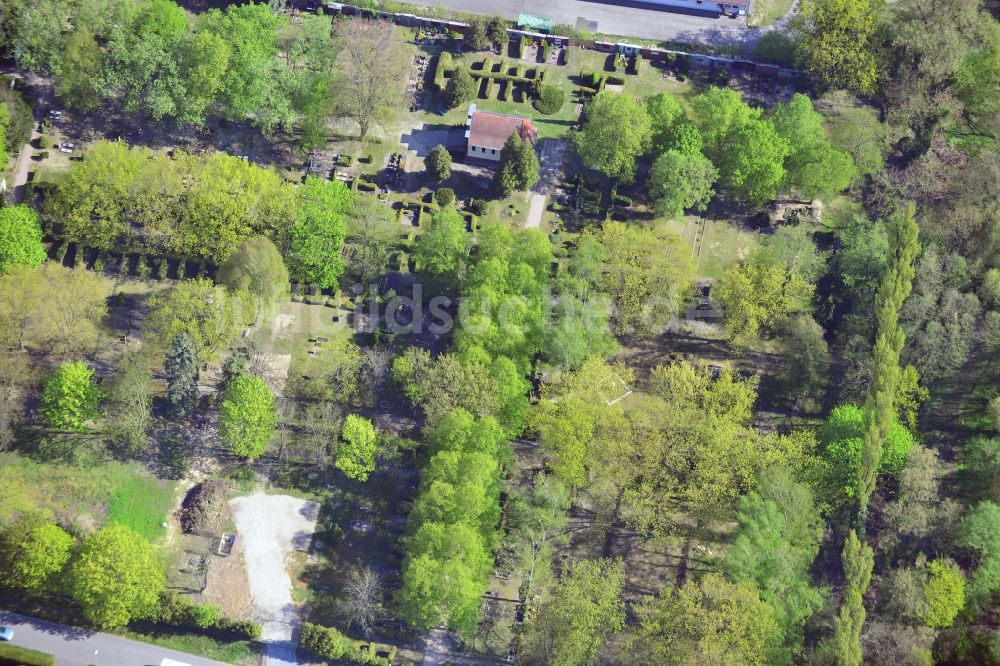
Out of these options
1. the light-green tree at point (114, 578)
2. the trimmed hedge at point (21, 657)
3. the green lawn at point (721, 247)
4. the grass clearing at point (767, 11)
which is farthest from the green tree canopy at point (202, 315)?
the grass clearing at point (767, 11)

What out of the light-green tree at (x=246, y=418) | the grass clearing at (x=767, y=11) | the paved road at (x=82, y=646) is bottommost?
the paved road at (x=82, y=646)

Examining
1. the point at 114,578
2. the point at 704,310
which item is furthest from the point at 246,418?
the point at 704,310

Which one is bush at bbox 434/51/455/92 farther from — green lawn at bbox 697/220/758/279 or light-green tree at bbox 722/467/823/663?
light-green tree at bbox 722/467/823/663

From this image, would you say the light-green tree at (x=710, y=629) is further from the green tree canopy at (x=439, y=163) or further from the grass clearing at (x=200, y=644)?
the green tree canopy at (x=439, y=163)

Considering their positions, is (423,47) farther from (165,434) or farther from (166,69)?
(165,434)

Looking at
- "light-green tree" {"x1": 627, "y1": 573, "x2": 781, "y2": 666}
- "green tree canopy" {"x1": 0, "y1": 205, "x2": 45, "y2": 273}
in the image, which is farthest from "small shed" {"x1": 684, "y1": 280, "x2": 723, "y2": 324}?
"green tree canopy" {"x1": 0, "y1": 205, "x2": 45, "y2": 273}

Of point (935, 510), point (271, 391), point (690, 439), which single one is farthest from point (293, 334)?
point (935, 510)
